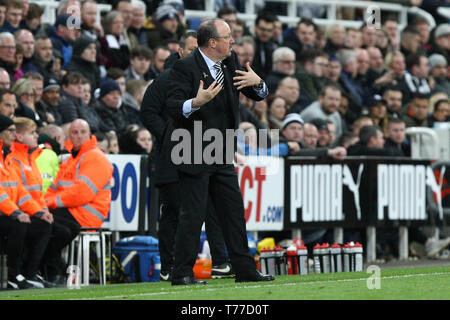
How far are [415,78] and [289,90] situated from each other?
486cm

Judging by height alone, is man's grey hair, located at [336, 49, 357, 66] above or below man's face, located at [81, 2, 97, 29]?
below

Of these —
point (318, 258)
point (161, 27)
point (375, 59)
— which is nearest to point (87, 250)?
point (318, 258)

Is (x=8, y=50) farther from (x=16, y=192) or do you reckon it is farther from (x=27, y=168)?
(x=16, y=192)

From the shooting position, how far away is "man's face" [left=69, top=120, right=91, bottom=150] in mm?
14914

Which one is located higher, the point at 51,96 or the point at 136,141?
the point at 51,96

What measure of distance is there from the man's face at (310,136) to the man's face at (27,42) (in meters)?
4.32

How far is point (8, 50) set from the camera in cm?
1650

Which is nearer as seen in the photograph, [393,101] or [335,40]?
[393,101]

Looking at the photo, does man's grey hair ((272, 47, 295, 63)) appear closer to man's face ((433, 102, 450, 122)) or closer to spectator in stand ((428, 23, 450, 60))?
man's face ((433, 102, 450, 122))

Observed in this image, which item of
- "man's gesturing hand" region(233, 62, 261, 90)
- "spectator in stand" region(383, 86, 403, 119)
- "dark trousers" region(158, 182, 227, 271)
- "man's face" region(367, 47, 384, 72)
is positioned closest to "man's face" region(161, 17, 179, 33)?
"spectator in stand" region(383, 86, 403, 119)

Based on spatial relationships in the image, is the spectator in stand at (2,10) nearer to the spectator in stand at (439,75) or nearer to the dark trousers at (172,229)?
the dark trousers at (172,229)

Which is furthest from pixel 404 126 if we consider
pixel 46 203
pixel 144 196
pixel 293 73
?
pixel 46 203

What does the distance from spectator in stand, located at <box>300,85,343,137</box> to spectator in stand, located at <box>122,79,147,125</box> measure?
308cm

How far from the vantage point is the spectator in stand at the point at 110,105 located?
17.3 metres
